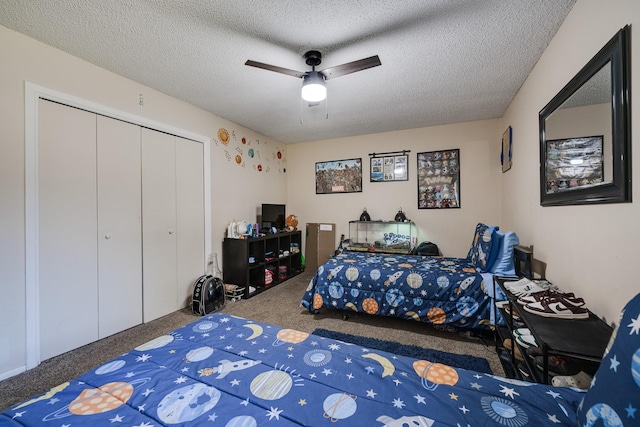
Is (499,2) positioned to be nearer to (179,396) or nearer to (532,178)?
(532,178)

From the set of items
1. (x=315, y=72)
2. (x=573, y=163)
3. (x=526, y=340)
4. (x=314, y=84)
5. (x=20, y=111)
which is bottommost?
(x=526, y=340)

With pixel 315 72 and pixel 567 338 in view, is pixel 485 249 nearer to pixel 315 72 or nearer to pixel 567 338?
pixel 567 338

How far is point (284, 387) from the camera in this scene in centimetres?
97

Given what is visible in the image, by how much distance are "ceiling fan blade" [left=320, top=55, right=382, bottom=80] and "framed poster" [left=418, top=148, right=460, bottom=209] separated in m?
2.64

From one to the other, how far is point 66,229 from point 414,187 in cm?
434

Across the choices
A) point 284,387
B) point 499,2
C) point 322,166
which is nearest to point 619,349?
point 284,387

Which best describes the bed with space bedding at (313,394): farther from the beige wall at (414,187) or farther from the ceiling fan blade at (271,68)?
the beige wall at (414,187)

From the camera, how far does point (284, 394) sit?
93 cm

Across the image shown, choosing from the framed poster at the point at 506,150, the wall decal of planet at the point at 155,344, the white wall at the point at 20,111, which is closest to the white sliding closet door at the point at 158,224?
the white wall at the point at 20,111

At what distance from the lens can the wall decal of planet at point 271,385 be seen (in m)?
0.93

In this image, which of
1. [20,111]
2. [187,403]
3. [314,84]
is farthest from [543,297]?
[20,111]

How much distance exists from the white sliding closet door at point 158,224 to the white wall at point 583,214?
12.2 feet

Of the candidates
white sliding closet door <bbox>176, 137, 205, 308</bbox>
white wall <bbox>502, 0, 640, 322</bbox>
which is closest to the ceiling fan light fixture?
white wall <bbox>502, 0, 640, 322</bbox>

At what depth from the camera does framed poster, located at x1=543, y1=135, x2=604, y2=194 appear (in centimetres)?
144
